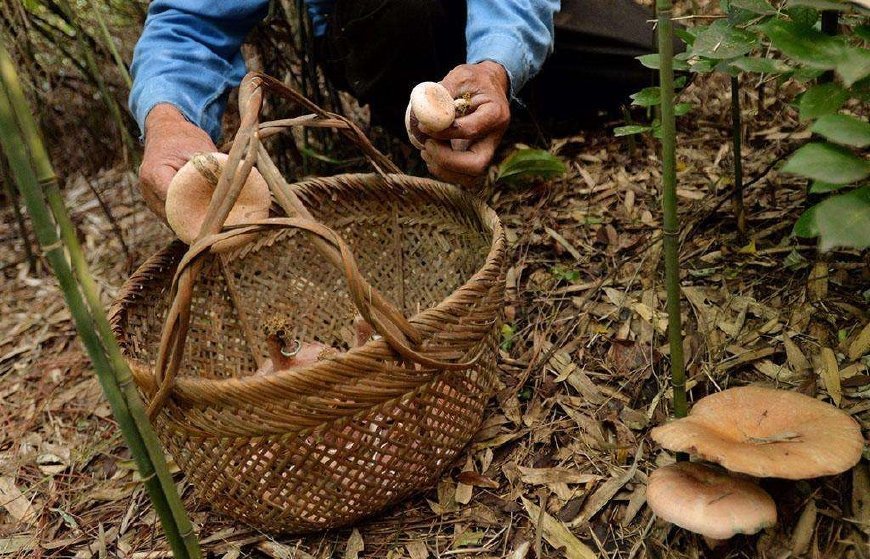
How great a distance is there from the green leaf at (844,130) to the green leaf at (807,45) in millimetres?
50

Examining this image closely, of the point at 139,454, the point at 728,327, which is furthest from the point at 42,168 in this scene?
the point at 728,327

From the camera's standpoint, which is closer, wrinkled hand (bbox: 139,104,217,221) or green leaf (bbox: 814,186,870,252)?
green leaf (bbox: 814,186,870,252)

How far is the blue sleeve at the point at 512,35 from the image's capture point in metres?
1.18

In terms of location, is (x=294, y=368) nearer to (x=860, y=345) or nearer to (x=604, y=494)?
(x=604, y=494)

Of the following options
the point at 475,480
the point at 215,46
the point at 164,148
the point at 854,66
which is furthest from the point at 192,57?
the point at 854,66

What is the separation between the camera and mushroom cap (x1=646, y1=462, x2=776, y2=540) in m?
0.69

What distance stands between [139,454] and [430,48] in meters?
1.03

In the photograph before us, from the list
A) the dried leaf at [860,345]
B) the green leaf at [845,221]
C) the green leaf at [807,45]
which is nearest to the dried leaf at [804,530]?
the dried leaf at [860,345]

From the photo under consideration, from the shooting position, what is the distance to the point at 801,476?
0.66 meters

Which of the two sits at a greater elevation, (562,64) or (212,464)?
(562,64)

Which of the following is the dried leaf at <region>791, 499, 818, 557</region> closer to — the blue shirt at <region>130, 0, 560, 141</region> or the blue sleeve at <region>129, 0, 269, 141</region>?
the blue shirt at <region>130, 0, 560, 141</region>

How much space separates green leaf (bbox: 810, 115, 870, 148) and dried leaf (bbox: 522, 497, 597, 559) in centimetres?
54

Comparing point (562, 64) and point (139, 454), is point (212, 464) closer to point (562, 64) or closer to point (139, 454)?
point (139, 454)

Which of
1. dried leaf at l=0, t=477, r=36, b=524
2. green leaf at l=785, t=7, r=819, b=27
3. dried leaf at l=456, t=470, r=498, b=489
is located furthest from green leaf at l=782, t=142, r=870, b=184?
dried leaf at l=0, t=477, r=36, b=524
